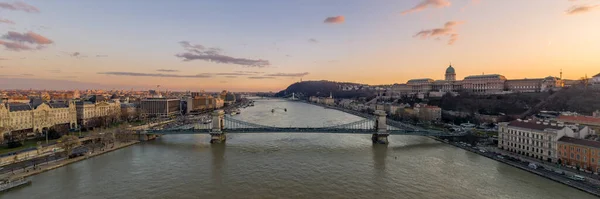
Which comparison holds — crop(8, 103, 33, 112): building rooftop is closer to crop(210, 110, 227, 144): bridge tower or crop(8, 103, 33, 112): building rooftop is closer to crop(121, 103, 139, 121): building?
crop(121, 103, 139, 121): building

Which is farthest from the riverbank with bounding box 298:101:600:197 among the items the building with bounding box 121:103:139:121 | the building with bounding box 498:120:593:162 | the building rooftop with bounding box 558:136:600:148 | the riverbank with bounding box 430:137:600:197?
the building with bounding box 121:103:139:121

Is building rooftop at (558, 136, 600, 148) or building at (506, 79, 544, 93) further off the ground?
building at (506, 79, 544, 93)

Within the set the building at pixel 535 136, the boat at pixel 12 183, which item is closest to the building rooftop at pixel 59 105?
the boat at pixel 12 183

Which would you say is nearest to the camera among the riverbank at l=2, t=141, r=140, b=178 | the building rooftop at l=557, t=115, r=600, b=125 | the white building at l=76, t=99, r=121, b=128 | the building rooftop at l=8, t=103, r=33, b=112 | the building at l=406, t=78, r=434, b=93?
the riverbank at l=2, t=141, r=140, b=178

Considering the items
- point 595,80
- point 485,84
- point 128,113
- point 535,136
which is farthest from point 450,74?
point 128,113

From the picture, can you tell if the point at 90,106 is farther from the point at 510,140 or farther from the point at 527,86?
→ the point at 527,86

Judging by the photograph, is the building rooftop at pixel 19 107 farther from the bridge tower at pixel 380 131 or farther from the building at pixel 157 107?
the bridge tower at pixel 380 131

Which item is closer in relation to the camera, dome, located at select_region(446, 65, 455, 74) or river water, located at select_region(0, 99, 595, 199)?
river water, located at select_region(0, 99, 595, 199)
